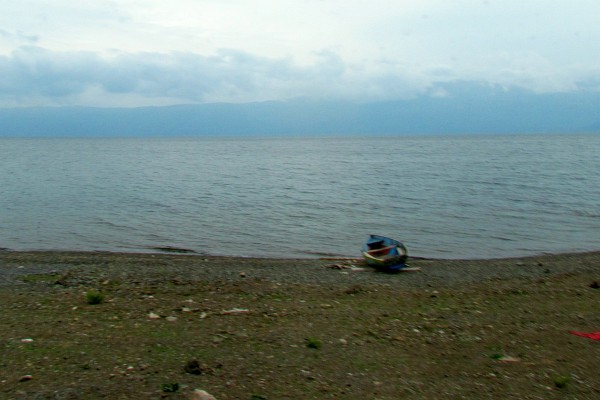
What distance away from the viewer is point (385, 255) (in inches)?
784

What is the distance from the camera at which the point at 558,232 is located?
28625 millimetres

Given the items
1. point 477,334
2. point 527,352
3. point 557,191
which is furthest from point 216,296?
point 557,191

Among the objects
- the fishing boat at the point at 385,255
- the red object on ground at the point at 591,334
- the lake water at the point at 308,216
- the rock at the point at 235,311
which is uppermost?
the rock at the point at 235,311

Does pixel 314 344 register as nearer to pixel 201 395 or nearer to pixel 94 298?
pixel 201 395

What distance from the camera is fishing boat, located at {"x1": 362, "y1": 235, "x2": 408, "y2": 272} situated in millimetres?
18875

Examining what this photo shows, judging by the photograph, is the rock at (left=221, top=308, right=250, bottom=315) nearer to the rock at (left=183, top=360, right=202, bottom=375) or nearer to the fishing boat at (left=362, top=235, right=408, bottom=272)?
the rock at (left=183, top=360, right=202, bottom=375)

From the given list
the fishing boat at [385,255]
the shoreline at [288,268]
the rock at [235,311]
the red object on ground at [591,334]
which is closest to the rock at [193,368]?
the rock at [235,311]

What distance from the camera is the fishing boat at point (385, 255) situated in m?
18.9

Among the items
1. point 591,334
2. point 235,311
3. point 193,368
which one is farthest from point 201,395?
point 591,334

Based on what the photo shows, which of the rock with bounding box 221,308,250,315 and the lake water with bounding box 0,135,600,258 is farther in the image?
the lake water with bounding box 0,135,600,258

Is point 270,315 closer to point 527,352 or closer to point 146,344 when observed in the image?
point 146,344

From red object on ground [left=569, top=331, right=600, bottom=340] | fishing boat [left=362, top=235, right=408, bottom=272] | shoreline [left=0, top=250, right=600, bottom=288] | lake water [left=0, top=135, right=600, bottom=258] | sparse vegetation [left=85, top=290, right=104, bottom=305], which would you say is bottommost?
lake water [left=0, top=135, right=600, bottom=258]

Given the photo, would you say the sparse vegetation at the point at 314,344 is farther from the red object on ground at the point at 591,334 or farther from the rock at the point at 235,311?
the red object on ground at the point at 591,334

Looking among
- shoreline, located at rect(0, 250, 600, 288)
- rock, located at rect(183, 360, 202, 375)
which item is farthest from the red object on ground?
rock, located at rect(183, 360, 202, 375)
